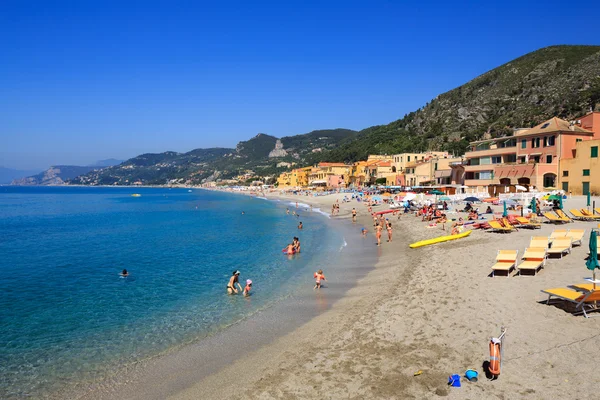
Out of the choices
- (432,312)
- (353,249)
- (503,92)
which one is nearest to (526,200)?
(353,249)

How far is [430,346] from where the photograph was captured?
7.73m

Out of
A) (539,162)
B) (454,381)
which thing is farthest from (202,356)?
(539,162)

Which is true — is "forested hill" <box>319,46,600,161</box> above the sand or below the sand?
above

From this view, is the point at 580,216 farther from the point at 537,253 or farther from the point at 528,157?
the point at 528,157

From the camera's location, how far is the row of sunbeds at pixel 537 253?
11.9m

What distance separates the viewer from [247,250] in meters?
23.8

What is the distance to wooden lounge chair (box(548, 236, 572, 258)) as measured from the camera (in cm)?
1296

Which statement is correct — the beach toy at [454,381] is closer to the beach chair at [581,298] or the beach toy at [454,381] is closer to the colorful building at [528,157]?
the beach chair at [581,298]

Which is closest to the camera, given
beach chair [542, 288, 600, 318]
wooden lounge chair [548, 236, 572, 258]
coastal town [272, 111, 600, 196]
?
beach chair [542, 288, 600, 318]

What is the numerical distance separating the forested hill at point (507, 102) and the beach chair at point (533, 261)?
6614 centimetres

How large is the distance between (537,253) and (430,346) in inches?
274

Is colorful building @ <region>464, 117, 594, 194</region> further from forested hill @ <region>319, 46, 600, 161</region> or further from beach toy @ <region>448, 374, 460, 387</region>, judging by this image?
beach toy @ <region>448, 374, 460, 387</region>

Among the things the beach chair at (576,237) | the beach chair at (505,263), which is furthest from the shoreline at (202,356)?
the beach chair at (576,237)

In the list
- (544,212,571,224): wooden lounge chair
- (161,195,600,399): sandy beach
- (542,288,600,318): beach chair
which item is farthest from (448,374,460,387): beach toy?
(544,212,571,224): wooden lounge chair
